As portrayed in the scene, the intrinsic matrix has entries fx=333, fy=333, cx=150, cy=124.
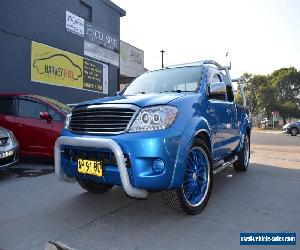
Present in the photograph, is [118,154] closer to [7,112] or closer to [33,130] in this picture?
[33,130]

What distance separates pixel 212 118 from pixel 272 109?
60836 mm

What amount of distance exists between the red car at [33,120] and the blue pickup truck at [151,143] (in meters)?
2.98

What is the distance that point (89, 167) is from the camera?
364cm

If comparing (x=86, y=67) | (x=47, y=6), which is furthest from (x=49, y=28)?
(x=86, y=67)

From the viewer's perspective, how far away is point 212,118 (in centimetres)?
445

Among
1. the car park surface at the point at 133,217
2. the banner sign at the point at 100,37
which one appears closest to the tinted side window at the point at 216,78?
the car park surface at the point at 133,217

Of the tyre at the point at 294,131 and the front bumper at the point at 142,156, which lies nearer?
the front bumper at the point at 142,156

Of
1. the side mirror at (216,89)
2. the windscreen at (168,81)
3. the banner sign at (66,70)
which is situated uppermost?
the banner sign at (66,70)

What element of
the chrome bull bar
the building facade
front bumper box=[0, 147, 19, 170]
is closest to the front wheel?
the building facade

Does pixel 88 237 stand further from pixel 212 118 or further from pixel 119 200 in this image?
pixel 212 118

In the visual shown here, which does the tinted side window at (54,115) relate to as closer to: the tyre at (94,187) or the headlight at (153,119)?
the tyre at (94,187)

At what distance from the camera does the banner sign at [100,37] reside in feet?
54.9

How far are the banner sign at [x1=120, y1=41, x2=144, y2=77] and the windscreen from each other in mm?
17003

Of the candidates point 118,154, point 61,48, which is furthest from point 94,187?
point 61,48
